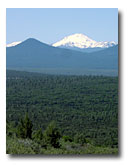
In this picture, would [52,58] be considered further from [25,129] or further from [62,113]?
[25,129]

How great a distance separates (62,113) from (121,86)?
1.28 metres

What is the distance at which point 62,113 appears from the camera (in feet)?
26.7

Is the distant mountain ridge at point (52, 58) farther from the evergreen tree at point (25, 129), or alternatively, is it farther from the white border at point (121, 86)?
the evergreen tree at point (25, 129)

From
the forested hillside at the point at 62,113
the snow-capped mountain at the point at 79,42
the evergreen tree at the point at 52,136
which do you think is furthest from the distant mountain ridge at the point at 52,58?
the evergreen tree at the point at 52,136

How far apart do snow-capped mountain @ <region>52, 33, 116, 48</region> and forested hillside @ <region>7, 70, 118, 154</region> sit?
518 mm

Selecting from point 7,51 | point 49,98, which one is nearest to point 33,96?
point 49,98

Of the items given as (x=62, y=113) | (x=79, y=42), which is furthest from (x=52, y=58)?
(x=62, y=113)

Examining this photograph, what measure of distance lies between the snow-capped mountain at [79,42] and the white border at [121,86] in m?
0.46

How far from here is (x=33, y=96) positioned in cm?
795

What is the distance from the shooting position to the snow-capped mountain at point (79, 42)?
7.63m

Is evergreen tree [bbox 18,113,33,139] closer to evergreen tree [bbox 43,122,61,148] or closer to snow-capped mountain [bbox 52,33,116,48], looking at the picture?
evergreen tree [bbox 43,122,61,148]
